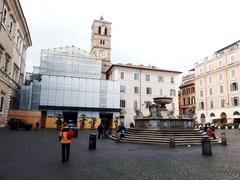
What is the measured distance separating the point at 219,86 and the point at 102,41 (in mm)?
39736

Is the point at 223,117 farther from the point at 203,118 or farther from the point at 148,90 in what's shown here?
the point at 148,90

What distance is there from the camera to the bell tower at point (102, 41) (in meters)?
73.1

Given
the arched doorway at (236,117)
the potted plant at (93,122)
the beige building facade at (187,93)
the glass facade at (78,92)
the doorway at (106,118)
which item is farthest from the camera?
the beige building facade at (187,93)

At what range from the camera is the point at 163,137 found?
1803cm

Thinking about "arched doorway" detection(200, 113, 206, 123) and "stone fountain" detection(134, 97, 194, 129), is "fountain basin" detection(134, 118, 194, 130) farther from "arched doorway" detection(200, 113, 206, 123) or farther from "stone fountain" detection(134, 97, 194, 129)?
"arched doorway" detection(200, 113, 206, 123)

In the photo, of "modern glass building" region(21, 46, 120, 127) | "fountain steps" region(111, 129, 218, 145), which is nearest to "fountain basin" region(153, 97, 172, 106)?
"fountain steps" region(111, 129, 218, 145)

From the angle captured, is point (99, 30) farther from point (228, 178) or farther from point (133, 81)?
point (228, 178)

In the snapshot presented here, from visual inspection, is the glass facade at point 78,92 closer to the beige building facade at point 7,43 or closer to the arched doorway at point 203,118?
the beige building facade at point 7,43

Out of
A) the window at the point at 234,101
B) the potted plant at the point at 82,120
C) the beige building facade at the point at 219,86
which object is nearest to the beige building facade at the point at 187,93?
the beige building facade at the point at 219,86

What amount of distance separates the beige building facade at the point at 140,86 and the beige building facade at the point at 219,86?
32.6 ft

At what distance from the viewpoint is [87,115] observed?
148 ft

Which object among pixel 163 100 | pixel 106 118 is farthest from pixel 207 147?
pixel 106 118

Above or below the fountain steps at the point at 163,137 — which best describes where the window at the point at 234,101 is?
above

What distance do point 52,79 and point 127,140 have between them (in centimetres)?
3024
